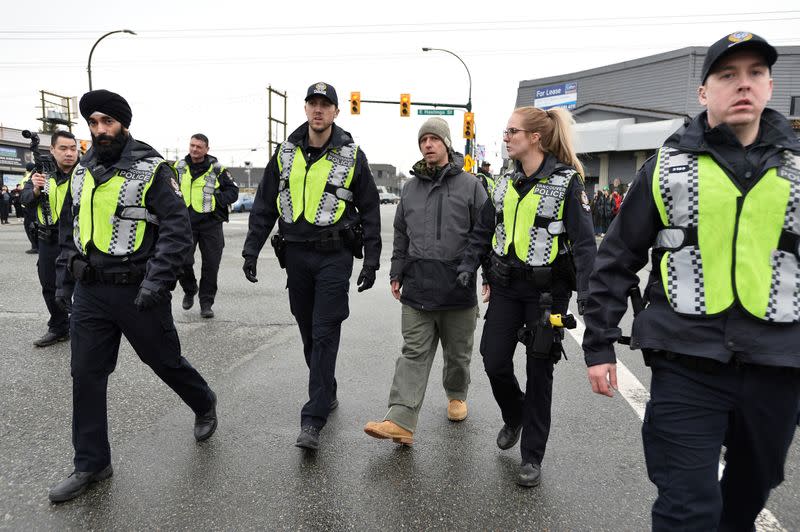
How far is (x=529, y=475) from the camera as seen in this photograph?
9.94 ft

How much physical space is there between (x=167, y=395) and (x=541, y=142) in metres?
3.16

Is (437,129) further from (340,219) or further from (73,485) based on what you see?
(73,485)

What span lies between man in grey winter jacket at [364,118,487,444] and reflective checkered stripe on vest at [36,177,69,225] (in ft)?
11.6

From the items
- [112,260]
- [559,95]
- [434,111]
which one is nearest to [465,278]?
[112,260]

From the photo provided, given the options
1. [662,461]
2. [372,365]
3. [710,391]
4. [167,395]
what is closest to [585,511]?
[662,461]

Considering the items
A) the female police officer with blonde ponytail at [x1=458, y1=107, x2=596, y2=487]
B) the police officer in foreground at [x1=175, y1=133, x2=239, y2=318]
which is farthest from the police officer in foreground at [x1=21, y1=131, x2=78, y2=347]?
the female police officer with blonde ponytail at [x1=458, y1=107, x2=596, y2=487]

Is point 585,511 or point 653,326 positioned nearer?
point 653,326

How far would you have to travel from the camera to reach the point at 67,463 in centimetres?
320

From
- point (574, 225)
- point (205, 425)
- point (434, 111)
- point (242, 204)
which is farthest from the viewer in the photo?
Result: point (242, 204)

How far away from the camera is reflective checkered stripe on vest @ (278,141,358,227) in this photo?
3.65m

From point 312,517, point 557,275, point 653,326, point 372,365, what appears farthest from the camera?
point 372,365

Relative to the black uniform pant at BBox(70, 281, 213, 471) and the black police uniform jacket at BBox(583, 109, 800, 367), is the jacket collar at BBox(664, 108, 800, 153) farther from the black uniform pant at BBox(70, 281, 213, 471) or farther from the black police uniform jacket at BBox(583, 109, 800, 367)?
the black uniform pant at BBox(70, 281, 213, 471)

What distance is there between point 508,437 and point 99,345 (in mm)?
2330

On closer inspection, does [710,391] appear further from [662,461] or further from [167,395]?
[167,395]
